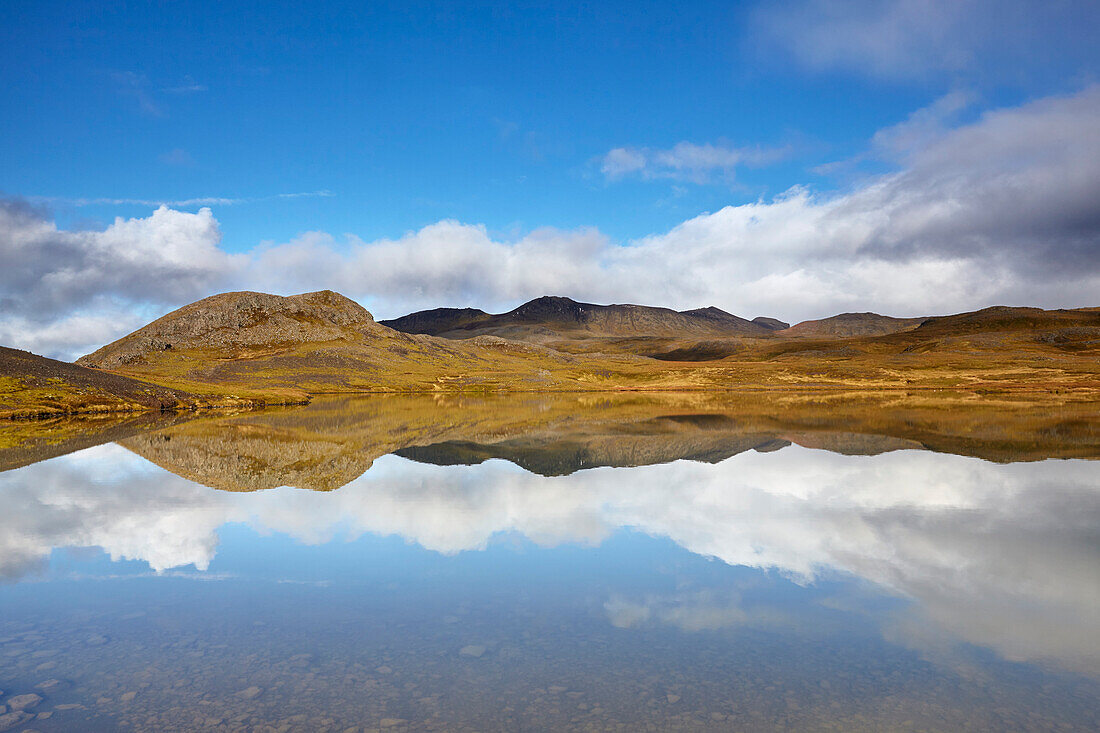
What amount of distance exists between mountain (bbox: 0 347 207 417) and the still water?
54378mm

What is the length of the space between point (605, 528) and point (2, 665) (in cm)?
1660

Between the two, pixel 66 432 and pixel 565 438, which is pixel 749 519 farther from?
pixel 66 432

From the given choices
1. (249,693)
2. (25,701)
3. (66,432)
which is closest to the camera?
(25,701)

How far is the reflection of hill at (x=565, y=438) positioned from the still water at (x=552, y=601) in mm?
Result: 5673

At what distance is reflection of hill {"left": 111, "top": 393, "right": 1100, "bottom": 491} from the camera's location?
39.2m

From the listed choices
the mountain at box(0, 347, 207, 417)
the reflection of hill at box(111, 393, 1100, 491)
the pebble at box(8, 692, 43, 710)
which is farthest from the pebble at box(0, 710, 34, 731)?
the mountain at box(0, 347, 207, 417)

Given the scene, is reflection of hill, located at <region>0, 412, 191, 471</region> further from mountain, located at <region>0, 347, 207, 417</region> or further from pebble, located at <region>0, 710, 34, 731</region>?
pebble, located at <region>0, 710, 34, 731</region>

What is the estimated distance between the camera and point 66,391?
83.5 meters

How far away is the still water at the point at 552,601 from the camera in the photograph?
33.8 ft

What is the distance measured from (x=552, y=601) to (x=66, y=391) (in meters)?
94.3

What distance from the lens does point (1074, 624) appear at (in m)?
13.5

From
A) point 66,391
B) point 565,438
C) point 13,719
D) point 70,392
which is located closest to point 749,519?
point 13,719

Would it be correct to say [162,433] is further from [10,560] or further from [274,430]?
[10,560]

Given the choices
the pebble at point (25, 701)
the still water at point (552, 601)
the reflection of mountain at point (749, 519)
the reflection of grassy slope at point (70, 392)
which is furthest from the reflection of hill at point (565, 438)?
the pebble at point (25, 701)
